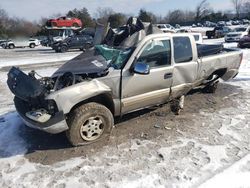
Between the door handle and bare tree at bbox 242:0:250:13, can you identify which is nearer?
the door handle

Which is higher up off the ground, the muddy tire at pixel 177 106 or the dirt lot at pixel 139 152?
the muddy tire at pixel 177 106

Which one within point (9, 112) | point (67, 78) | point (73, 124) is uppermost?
point (67, 78)

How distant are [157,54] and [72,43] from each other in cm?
2364

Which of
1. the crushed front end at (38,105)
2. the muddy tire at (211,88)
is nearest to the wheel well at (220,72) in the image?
the muddy tire at (211,88)

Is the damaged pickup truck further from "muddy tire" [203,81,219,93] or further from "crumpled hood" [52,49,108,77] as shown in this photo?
"muddy tire" [203,81,219,93]

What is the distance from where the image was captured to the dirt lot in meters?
4.11

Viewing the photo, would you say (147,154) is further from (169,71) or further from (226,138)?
(169,71)

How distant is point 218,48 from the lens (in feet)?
25.1

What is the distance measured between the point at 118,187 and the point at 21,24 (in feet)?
110

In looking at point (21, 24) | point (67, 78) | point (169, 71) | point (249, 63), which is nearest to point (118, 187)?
point (67, 78)

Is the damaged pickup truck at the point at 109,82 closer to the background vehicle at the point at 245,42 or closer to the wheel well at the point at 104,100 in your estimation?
the wheel well at the point at 104,100

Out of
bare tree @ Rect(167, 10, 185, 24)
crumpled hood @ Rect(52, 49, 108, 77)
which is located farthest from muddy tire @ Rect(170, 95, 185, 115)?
bare tree @ Rect(167, 10, 185, 24)

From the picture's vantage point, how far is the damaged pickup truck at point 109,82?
4742 mm

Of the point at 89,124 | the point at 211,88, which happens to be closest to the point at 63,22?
the point at 211,88
